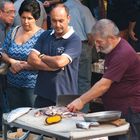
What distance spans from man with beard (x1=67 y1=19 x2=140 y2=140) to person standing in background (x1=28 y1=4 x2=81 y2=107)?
1.70ft

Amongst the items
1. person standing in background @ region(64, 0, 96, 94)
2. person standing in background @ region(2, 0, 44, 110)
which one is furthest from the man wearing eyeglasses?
person standing in background @ region(64, 0, 96, 94)

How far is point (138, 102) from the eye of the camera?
17.0ft

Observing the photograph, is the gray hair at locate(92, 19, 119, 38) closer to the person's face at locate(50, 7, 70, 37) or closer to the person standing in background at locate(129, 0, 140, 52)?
the person's face at locate(50, 7, 70, 37)

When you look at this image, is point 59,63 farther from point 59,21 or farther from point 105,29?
point 105,29

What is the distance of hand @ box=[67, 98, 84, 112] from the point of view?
16.7ft

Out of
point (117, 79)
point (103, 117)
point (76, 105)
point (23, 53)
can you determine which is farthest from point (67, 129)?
point (23, 53)

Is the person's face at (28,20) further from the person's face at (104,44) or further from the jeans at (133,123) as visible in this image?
the jeans at (133,123)

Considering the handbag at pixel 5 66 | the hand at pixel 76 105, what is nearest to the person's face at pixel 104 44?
the hand at pixel 76 105

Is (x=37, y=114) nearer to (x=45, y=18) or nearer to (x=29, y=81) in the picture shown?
(x=29, y=81)

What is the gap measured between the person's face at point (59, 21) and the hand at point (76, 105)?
2.71ft

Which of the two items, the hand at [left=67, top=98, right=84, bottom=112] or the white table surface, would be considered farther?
the hand at [left=67, top=98, right=84, bottom=112]

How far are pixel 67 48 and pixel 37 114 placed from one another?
0.85m

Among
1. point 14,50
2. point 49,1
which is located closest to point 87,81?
point 49,1

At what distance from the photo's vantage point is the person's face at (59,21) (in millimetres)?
5617
